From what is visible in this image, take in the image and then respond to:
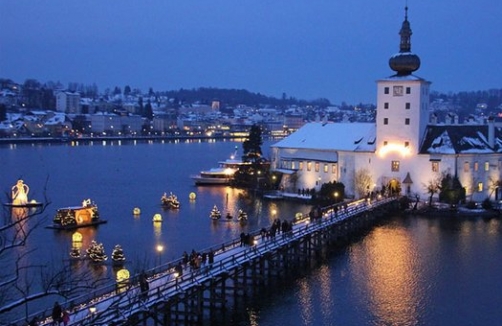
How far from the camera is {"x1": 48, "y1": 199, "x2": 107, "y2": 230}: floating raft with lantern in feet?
128

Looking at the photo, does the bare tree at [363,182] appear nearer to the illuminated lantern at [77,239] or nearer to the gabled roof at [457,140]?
the gabled roof at [457,140]

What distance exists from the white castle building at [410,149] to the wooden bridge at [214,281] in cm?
1287

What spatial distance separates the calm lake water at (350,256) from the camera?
79.0 feet

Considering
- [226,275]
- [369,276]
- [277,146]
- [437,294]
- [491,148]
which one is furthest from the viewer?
[277,146]

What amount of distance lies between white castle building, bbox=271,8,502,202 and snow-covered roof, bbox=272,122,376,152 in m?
0.12

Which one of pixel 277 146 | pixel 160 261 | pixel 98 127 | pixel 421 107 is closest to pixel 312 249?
pixel 160 261

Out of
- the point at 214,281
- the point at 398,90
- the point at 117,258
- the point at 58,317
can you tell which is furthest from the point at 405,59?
the point at 58,317

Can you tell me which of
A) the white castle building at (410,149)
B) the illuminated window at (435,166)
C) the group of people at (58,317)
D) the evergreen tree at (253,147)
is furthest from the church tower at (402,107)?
the group of people at (58,317)

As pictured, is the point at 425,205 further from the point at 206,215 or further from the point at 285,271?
the point at 285,271

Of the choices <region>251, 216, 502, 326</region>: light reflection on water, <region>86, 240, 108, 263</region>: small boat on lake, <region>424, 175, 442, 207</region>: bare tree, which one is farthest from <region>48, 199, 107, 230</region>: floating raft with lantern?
<region>424, 175, 442, 207</region>: bare tree

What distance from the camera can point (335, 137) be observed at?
56094 millimetres

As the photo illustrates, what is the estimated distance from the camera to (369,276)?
94.9ft

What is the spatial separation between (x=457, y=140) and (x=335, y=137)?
959 centimetres

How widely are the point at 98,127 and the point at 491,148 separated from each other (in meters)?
158
